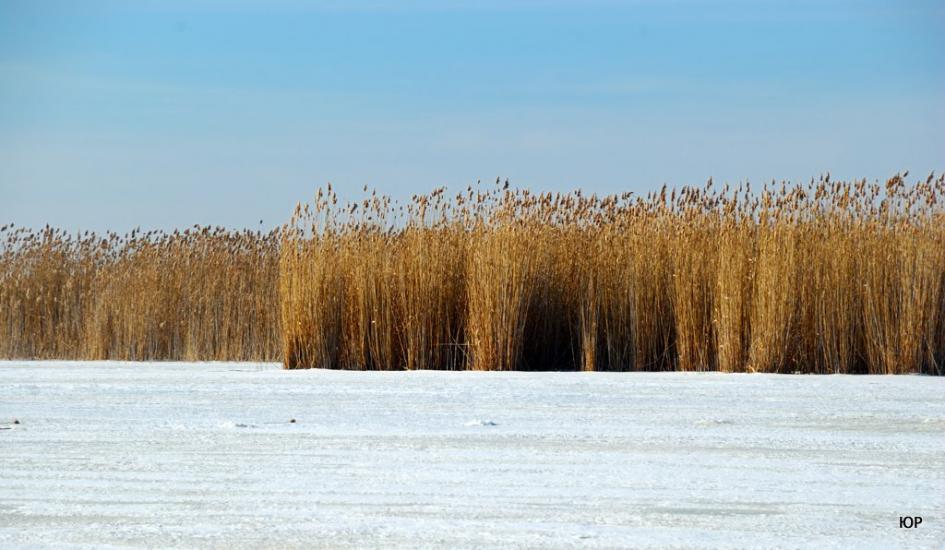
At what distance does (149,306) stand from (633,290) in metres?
4.10

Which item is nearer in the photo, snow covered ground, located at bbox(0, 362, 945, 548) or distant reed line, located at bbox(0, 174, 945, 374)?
snow covered ground, located at bbox(0, 362, 945, 548)

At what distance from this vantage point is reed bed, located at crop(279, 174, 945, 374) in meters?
7.27

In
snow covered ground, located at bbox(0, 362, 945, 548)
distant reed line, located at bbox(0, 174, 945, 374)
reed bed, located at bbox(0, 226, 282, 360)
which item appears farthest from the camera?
reed bed, located at bbox(0, 226, 282, 360)

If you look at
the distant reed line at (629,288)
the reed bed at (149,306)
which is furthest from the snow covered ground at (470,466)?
the reed bed at (149,306)

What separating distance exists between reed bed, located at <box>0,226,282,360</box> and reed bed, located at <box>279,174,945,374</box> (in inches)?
53.7

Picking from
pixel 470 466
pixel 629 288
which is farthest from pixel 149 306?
pixel 470 466

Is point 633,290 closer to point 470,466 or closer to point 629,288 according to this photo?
point 629,288

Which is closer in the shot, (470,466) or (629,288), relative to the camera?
(470,466)

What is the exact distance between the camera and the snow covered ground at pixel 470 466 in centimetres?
282

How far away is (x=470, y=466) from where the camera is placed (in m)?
3.60

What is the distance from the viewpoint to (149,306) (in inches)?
361

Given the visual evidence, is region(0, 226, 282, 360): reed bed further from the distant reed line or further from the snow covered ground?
the snow covered ground

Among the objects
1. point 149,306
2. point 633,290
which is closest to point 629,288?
point 633,290

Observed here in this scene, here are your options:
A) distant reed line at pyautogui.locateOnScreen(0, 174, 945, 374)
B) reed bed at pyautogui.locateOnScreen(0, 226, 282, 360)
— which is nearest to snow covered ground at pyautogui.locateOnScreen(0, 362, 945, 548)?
distant reed line at pyautogui.locateOnScreen(0, 174, 945, 374)
